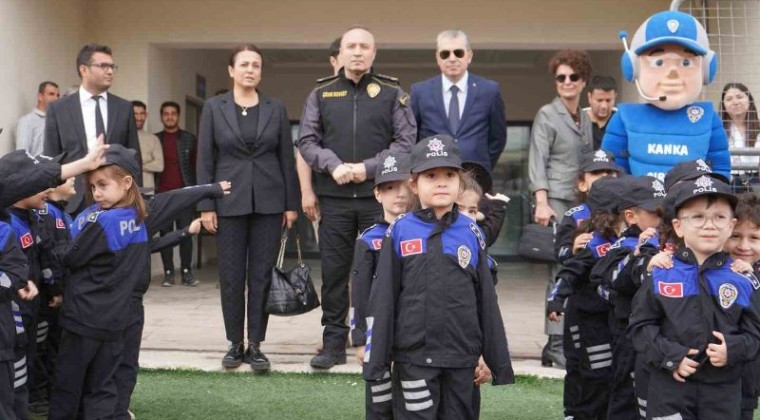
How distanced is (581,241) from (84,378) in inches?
96.2

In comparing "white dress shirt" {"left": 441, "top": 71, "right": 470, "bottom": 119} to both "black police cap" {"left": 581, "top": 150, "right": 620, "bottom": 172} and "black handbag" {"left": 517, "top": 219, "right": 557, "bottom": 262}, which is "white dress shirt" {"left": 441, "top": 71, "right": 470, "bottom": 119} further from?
"black police cap" {"left": 581, "top": 150, "right": 620, "bottom": 172}

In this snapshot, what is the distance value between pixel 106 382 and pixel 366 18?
22.4 ft

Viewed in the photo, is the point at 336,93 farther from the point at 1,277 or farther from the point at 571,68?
the point at 1,277

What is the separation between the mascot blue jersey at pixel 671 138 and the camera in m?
5.17

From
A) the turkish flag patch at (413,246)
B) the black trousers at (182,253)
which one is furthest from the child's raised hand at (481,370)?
the black trousers at (182,253)

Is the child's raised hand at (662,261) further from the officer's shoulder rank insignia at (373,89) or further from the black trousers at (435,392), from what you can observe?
the officer's shoulder rank insignia at (373,89)

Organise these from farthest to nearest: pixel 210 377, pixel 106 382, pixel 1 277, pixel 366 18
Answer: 1. pixel 366 18
2. pixel 210 377
3. pixel 106 382
4. pixel 1 277

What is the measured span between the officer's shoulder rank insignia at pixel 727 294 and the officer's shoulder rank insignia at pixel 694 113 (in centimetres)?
161

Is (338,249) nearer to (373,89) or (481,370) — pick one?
(373,89)

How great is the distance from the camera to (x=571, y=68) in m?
6.47

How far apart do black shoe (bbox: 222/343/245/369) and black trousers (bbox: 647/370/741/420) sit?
300 cm

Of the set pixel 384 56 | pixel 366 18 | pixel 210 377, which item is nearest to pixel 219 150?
pixel 210 377

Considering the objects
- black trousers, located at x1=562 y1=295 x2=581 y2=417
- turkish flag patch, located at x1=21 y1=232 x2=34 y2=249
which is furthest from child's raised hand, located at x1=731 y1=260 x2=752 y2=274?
turkish flag patch, located at x1=21 y1=232 x2=34 y2=249

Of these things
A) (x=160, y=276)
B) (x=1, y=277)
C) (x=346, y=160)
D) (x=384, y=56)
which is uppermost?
(x=384, y=56)
